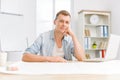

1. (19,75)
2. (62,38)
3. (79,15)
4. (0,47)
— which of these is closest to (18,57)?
(0,47)

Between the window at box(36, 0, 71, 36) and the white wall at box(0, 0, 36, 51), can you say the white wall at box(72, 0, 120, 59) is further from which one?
the white wall at box(0, 0, 36, 51)

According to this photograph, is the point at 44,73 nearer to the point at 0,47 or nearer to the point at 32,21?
the point at 0,47

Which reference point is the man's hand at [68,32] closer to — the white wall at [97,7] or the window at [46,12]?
the window at [46,12]

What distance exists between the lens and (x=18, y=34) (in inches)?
168

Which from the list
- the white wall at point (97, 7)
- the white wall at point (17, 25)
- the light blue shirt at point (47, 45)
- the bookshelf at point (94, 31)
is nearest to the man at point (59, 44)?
the light blue shirt at point (47, 45)

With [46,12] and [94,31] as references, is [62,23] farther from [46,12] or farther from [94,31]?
[94,31]

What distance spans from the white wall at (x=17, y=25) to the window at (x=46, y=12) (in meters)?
0.12

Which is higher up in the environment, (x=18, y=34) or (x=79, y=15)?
→ (x=79, y=15)

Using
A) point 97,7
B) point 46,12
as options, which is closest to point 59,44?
point 46,12

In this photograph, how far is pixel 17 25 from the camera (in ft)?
13.9

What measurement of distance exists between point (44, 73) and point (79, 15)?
3668mm

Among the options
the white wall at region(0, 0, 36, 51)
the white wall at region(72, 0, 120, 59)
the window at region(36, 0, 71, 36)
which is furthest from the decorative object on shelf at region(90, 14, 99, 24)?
the white wall at region(0, 0, 36, 51)

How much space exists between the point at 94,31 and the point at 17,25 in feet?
5.59

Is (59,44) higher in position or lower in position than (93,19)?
lower
